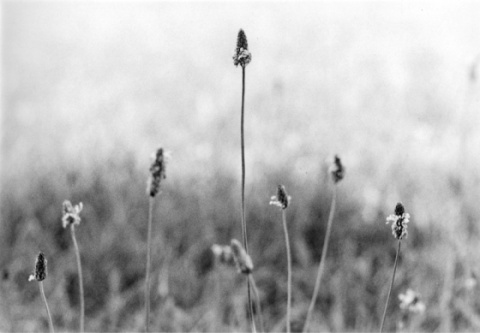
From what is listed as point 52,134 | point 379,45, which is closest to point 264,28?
point 379,45

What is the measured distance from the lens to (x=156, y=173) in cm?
139

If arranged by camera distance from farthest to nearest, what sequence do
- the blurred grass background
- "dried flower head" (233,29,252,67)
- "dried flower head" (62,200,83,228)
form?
1. the blurred grass background
2. "dried flower head" (62,200,83,228)
3. "dried flower head" (233,29,252,67)

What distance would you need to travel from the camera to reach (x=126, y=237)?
2727mm

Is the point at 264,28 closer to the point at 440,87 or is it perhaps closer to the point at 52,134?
the point at 440,87

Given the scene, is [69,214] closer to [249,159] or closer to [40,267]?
[40,267]

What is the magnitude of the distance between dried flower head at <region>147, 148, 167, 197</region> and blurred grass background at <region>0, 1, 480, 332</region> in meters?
1.05

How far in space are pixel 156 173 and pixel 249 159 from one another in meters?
1.85

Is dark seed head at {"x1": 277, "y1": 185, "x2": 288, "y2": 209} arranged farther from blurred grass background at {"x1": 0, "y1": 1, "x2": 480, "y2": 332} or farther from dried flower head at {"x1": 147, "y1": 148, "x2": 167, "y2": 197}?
blurred grass background at {"x1": 0, "y1": 1, "x2": 480, "y2": 332}

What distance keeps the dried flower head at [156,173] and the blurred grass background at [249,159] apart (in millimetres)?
1049

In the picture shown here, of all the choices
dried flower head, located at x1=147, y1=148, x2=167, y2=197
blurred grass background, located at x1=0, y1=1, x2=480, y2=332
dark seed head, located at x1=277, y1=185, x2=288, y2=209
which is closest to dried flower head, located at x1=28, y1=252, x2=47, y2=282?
dried flower head, located at x1=147, y1=148, x2=167, y2=197

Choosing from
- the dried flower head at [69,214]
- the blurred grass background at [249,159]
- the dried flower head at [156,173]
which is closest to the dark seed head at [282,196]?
the dried flower head at [156,173]

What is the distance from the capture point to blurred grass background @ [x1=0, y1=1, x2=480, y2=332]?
2453 millimetres

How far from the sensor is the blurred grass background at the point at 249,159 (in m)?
2.45

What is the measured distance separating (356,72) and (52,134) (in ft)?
6.56
